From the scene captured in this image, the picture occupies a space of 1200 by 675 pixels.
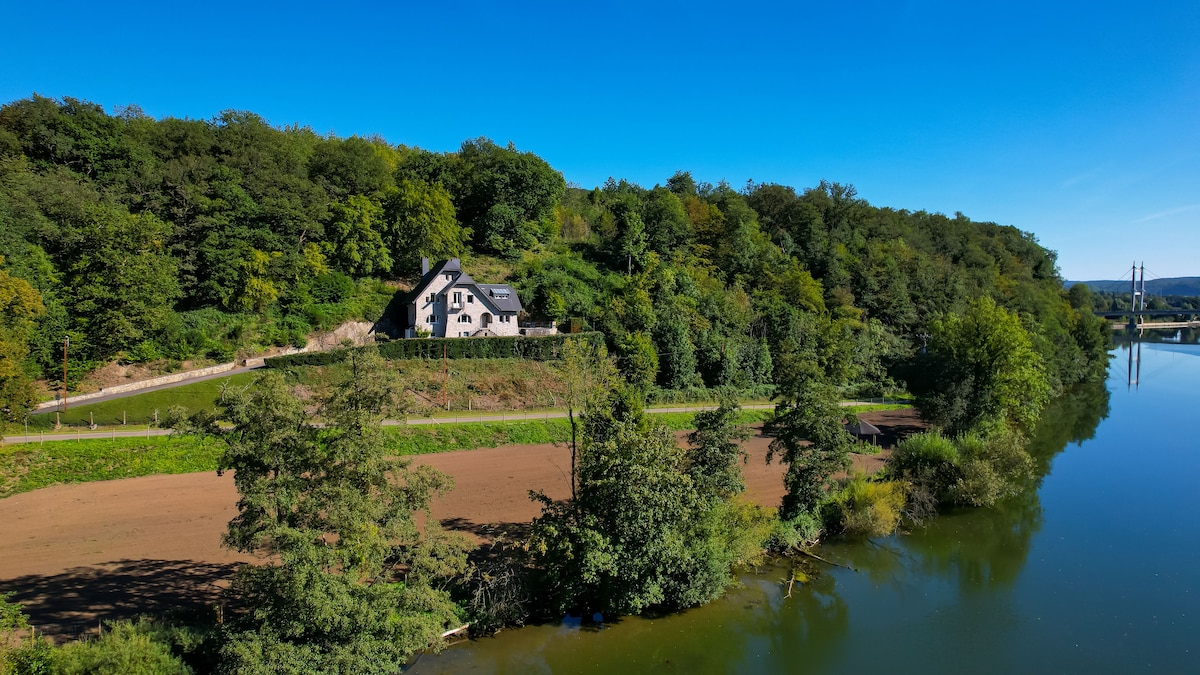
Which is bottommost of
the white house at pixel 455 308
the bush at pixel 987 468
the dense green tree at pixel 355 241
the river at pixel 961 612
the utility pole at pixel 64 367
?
the river at pixel 961 612

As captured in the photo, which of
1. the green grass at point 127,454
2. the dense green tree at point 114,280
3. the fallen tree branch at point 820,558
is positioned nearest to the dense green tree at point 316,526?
the green grass at point 127,454

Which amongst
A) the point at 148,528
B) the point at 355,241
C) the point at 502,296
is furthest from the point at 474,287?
the point at 148,528

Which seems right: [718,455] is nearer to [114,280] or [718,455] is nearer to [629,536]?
[629,536]

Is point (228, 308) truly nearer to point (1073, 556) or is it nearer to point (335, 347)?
point (335, 347)

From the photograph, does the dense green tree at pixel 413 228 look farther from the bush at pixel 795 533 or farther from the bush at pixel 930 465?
the bush at pixel 930 465

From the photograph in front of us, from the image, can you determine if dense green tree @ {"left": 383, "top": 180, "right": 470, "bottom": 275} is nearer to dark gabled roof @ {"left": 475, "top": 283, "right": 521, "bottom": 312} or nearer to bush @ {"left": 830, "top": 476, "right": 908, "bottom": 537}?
dark gabled roof @ {"left": 475, "top": 283, "right": 521, "bottom": 312}

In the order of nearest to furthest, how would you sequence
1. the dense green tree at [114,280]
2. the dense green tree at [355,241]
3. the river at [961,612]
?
the river at [961,612] → the dense green tree at [114,280] → the dense green tree at [355,241]
